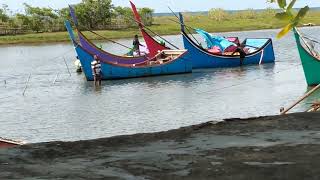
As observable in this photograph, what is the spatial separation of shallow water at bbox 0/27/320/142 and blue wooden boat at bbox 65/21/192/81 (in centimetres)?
48

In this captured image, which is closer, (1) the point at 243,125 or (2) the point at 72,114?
(1) the point at 243,125

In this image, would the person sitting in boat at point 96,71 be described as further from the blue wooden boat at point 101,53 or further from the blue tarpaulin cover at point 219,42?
the blue tarpaulin cover at point 219,42

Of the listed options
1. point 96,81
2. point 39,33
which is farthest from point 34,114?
point 39,33

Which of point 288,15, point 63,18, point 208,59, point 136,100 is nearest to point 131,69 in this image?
point 208,59

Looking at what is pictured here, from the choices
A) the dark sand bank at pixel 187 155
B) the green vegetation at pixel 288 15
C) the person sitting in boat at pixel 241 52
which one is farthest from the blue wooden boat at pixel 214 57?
the green vegetation at pixel 288 15

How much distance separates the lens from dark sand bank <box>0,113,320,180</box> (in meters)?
3.92

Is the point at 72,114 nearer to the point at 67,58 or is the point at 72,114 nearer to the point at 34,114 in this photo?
the point at 34,114

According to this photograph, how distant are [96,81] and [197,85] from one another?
4.37 metres

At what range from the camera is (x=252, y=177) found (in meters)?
3.79

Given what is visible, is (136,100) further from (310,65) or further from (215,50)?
(215,50)

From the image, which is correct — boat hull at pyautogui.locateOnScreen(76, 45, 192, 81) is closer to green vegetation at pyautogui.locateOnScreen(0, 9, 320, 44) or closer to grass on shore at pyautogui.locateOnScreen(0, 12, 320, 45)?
green vegetation at pyautogui.locateOnScreen(0, 9, 320, 44)

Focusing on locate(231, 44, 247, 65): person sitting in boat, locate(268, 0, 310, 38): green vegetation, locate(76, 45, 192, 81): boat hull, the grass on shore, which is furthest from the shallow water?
the grass on shore

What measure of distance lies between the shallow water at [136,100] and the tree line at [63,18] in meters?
34.9

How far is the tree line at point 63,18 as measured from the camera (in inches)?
2544
